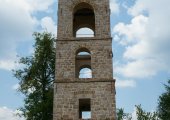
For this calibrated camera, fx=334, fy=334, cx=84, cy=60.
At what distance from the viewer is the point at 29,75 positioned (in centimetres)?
2280

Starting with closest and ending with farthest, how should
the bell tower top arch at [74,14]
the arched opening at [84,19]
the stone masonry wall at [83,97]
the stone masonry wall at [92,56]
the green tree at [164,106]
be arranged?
1. the stone masonry wall at [83,97]
2. the stone masonry wall at [92,56]
3. the bell tower top arch at [74,14]
4. the arched opening at [84,19]
5. the green tree at [164,106]

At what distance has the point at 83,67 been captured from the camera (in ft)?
63.0

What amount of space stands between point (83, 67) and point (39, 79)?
4.45 metres

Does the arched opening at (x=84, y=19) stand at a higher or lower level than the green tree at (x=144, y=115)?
higher

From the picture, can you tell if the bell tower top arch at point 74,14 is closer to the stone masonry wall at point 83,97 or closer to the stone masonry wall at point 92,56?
the stone masonry wall at point 92,56

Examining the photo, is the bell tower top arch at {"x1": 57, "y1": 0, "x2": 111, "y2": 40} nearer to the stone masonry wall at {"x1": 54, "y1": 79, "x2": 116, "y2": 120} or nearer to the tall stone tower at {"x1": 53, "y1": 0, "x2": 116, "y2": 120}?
the tall stone tower at {"x1": 53, "y1": 0, "x2": 116, "y2": 120}

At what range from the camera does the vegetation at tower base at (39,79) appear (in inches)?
826

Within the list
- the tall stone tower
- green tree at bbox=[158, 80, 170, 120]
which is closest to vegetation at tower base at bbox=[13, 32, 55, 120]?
the tall stone tower

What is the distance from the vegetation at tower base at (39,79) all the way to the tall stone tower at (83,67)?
3.30 m

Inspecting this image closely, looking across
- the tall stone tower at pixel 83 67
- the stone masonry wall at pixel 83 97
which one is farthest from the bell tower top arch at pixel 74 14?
the stone masonry wall at pixel 83 97

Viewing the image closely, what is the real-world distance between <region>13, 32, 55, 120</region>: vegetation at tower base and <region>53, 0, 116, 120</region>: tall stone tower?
10.8ft

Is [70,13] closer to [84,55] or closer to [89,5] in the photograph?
[89,5]

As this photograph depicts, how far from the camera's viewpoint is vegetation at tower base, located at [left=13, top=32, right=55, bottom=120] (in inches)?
826

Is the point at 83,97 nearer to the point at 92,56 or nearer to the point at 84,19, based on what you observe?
the point at 92,56
